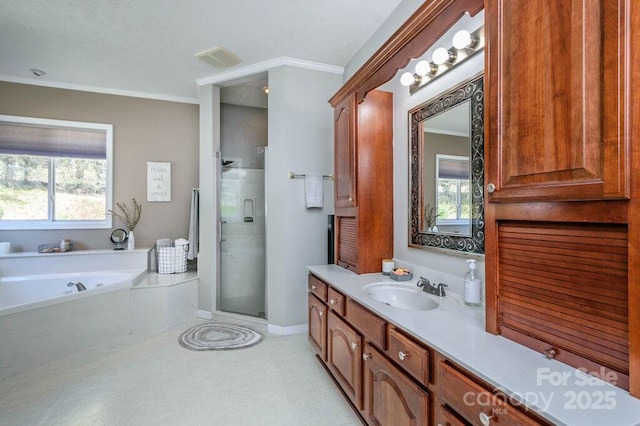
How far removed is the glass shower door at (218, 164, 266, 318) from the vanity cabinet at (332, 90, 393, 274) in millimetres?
1523

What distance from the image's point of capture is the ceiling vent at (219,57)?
2879 millimetres

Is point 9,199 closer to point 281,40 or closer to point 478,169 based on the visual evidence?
point 281,40

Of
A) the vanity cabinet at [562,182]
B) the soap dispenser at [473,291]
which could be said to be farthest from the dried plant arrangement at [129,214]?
the vanity cabinet at [562,182]

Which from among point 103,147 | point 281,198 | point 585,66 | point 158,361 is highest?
point 103,147

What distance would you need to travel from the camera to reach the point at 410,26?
5.16ft

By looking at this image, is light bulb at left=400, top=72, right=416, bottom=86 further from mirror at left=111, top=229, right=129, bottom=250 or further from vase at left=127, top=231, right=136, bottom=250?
mirror at left=111, top=229, right=129, bottom=250

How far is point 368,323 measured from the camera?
1.57 meters

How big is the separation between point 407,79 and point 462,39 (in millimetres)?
502

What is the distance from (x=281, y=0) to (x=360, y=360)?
8.05 ft

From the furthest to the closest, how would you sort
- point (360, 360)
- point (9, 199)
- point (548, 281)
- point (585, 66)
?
1. point (9, 199)
2. point (360, 360)
3. point (548, 281)
4. point (585, 66)

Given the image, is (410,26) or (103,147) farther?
(103,147)

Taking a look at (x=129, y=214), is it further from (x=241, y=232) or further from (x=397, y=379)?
(x=397, y=379)

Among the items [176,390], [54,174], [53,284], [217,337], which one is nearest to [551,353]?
[176,390]

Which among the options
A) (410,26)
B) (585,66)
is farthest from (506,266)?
(410,26)
